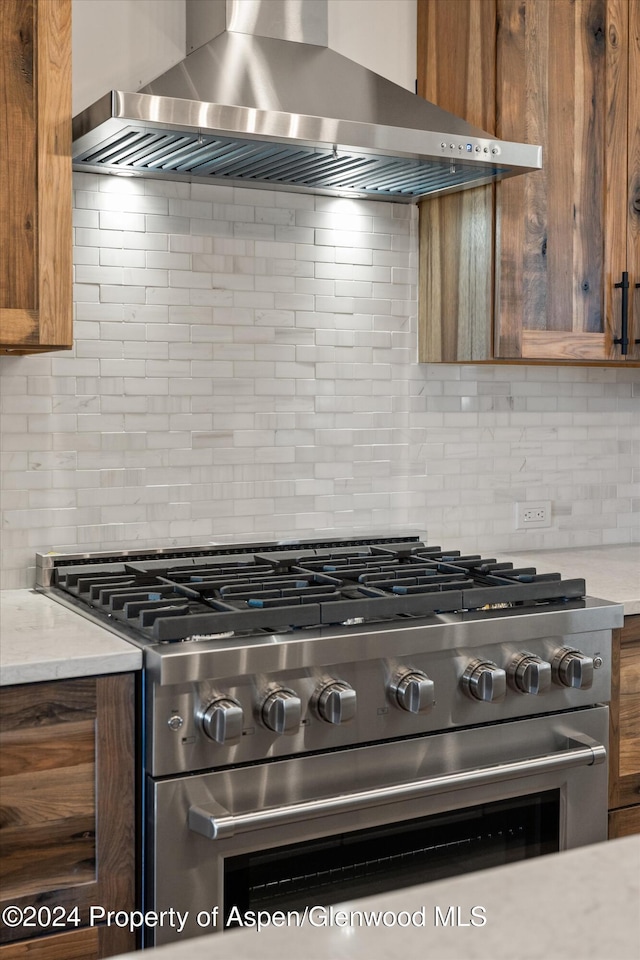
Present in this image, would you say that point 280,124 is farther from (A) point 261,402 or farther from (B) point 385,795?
(B) point 385,795

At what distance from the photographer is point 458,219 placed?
2.64m

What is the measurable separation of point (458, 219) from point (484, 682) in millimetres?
1298

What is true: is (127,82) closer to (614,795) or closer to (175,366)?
(175,366)

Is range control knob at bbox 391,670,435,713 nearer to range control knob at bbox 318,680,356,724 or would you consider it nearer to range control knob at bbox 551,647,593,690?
range control knob at bbox 318,680,356,724

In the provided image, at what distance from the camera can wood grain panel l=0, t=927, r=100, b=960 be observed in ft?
5.31

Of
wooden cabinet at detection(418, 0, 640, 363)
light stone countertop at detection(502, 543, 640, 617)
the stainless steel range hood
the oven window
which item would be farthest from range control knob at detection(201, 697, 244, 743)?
wooden cabinet at detection(418, 0, 640, 363)

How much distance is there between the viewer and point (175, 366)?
246cm

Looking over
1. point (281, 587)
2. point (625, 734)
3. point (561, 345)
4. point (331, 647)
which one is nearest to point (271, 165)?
point (561, 345)

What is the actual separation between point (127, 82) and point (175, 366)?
0.67 meters

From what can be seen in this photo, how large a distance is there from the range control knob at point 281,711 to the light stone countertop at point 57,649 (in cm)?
23

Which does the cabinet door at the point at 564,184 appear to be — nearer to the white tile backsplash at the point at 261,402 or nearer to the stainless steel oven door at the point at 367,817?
the white tile backsplash at the point at 261,402

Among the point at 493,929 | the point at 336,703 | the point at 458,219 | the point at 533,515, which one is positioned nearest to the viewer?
the point at 493,929

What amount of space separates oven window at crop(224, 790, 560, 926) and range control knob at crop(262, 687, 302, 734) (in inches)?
9.0

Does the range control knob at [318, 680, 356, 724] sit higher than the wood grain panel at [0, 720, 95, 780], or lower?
higher
